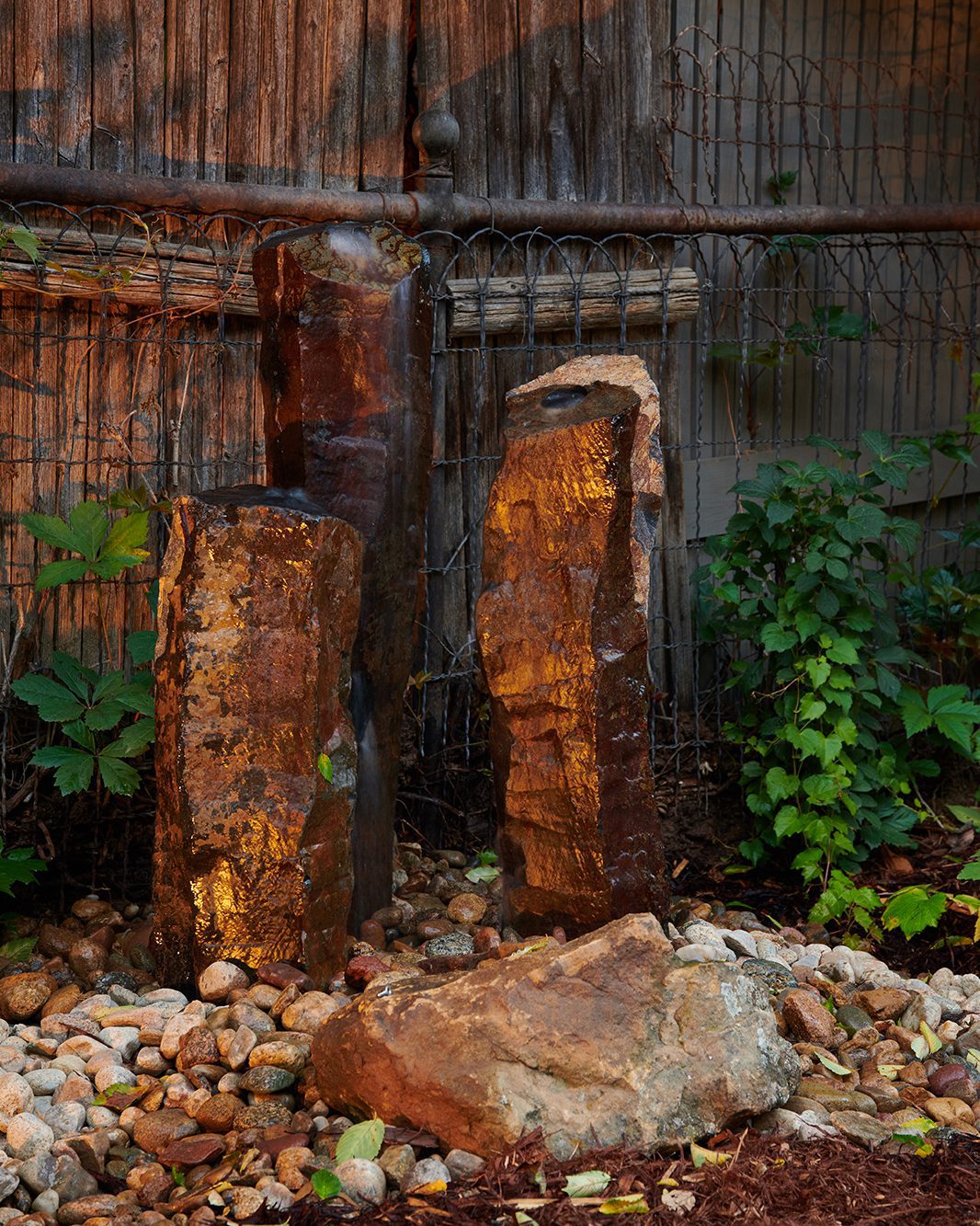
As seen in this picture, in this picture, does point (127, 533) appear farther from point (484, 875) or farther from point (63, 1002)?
point (484, 875)

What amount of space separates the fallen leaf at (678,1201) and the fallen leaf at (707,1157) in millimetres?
128

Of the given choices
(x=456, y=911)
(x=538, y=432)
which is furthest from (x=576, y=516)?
(x=456, y=911)

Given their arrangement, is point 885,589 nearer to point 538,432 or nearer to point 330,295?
point 538,432

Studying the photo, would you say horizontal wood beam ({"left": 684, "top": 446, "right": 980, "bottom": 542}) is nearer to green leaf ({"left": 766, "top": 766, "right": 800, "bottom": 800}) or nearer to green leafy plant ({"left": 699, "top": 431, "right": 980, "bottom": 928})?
green leafy plant ({"left": 699, "top": 431, "right": 980, "bottom": 928})

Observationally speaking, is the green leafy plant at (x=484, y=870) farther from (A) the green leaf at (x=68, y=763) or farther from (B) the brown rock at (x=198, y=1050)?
(B) the brown rock at (x=198, y=1050)

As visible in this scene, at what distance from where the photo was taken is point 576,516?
11.0 ft

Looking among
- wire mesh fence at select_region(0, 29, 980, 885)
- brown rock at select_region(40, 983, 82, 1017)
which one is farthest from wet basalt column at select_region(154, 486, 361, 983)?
wire mesh fence at select_region(0, 29, 980, 885)

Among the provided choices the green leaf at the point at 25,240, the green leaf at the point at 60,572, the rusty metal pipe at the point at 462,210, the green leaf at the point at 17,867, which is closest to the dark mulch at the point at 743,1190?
the green leaf at the point at 17,867

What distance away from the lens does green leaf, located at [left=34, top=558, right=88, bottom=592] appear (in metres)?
3.75

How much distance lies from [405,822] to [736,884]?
1118 millimetres

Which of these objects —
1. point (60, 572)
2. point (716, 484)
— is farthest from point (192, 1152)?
point (716, 484)

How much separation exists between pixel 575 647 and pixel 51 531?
1.53 m

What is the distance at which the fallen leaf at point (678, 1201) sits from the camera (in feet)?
7.29

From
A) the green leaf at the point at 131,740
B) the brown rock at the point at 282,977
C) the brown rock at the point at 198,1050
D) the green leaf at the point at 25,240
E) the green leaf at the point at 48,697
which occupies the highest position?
the green leaf at the point at 25,240
